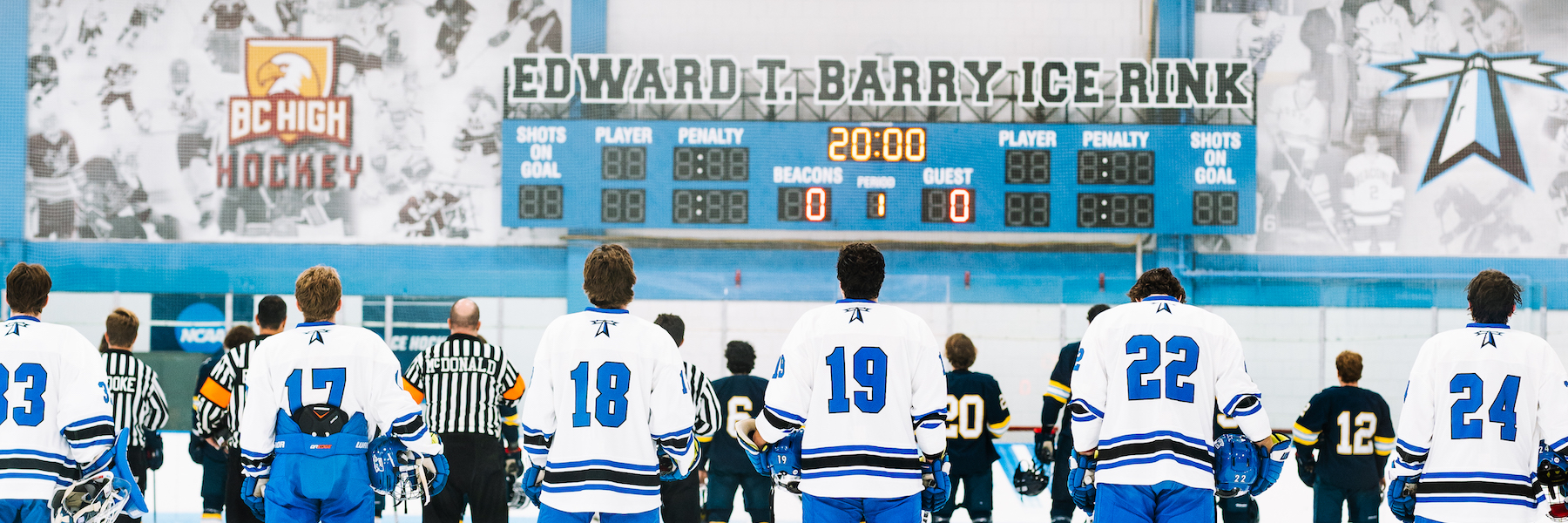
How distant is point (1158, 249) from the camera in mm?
13305

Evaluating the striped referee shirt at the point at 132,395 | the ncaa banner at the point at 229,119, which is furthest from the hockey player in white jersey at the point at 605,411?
the ncaa banner at the point at 229,119

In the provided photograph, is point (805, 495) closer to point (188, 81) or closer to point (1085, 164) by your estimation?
point (1085, 164)

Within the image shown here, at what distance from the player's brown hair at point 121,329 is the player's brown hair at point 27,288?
2.00m

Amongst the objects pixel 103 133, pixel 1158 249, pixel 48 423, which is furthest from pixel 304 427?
pixel 103 133

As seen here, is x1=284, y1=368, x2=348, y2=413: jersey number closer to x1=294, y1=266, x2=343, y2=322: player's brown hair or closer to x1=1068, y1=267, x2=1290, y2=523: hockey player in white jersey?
x1=294, y1=266, x2=343, y2=322: player's brown hair

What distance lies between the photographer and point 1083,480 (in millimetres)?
4445

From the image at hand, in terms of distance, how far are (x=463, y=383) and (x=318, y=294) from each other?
1.73 meters

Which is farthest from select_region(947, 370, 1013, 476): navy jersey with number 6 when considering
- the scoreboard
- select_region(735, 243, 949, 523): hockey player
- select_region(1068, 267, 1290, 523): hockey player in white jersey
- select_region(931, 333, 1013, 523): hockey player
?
the scoreboard

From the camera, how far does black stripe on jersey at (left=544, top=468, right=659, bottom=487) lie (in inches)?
150

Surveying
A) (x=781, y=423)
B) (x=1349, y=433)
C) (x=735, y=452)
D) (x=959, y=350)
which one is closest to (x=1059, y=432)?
(x=959, y=350)

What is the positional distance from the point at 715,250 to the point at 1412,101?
29.7 feet

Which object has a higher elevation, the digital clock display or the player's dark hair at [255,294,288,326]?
the digital clock display

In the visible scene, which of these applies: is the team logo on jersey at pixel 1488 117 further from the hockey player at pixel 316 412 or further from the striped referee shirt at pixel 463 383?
the hockey player at pixel 316 412

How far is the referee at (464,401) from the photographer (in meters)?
5.82
